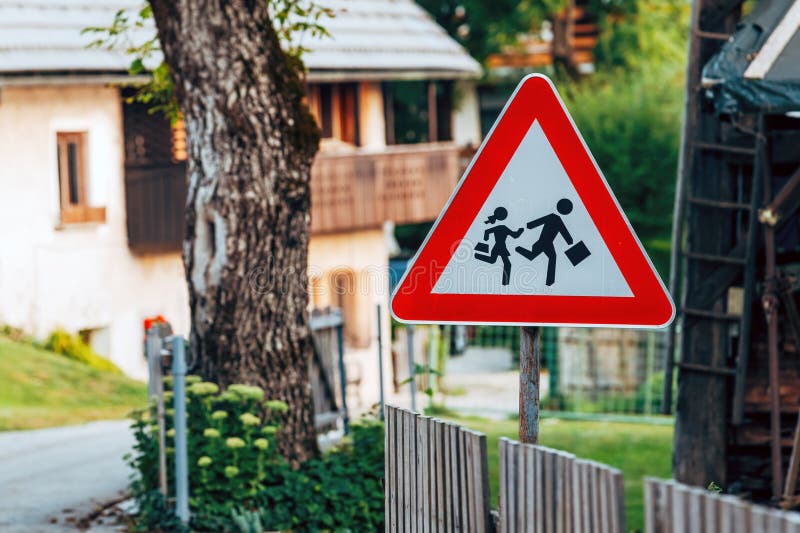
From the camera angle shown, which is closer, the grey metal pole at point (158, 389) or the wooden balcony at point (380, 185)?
the grey metal pole at point (158, 389)

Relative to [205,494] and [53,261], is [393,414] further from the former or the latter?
[53,261]

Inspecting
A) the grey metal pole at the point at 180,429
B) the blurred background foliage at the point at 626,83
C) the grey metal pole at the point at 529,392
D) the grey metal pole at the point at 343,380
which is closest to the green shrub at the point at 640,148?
the blurred background foliage at the point at 626,83

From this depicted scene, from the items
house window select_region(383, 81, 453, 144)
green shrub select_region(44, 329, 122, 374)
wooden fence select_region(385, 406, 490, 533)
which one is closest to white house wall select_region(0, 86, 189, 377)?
green shrub select_region(44, 329, 122, 374)

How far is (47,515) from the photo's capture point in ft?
31.0

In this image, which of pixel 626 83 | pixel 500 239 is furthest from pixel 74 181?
pixel 500 239

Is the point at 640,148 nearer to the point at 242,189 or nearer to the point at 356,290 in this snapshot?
the point at 356,290

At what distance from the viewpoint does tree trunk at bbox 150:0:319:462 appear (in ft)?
30.4

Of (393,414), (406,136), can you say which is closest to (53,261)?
(406,136)

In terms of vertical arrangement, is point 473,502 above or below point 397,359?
above

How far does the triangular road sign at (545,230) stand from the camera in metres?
4.86

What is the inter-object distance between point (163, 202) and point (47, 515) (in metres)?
17.4

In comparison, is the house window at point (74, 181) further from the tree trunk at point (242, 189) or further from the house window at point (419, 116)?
the tree trunk at point (242, 189)

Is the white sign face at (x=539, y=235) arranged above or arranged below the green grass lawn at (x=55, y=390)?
above

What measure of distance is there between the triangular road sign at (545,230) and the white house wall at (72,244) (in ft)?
62.4
